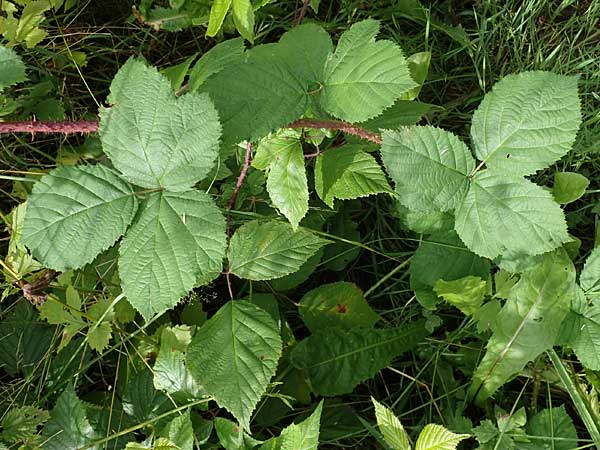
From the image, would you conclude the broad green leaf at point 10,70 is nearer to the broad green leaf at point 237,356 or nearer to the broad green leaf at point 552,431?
the broad green leaf at point 237,356

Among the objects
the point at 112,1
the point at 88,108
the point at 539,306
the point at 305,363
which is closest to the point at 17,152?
the point at 88,108

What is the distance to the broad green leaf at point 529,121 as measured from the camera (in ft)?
5.04

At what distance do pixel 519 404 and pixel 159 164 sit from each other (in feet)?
4.40

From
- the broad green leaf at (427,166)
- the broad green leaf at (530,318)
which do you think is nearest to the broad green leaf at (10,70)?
the broad green leaf at (427,166)

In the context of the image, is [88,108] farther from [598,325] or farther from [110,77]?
[598,325]

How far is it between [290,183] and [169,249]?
0.38 m

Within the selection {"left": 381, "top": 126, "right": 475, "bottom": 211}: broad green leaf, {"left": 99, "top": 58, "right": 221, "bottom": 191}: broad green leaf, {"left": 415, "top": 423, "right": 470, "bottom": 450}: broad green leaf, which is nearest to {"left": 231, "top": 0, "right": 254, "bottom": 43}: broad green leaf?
{"left": 99, "top": 58, "right": 221, "bottom": 191}: broad green leaf

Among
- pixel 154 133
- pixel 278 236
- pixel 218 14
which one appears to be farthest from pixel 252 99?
pixel 278 236

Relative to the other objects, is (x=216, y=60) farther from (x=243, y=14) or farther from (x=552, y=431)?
(x=552, y=431)

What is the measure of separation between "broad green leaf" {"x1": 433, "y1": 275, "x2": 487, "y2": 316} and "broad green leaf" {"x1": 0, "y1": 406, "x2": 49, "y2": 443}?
1.18 metres

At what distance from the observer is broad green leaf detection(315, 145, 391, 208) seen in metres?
1.71

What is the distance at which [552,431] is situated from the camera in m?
1.85

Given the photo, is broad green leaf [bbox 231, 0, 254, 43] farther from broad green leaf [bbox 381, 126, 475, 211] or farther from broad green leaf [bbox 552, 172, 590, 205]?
broad green leaf [bbox 552, 172, 590, 205]

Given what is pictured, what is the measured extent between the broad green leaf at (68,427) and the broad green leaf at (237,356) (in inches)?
17.1
